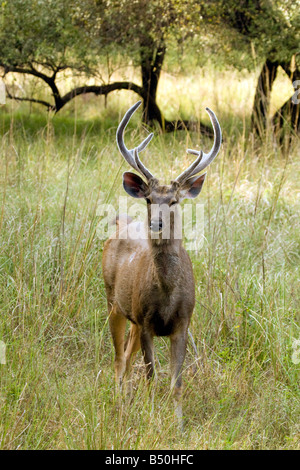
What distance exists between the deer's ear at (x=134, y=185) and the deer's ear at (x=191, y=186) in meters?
0.26

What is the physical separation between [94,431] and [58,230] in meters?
2.71

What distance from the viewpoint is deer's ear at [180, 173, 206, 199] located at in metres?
4.39

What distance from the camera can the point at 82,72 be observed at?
11.5m

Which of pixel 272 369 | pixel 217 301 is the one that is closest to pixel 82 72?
pixel 217 301

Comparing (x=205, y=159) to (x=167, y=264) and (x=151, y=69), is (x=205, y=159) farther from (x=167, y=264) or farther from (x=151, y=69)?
(x=151, y=69)

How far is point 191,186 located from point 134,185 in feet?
1.25

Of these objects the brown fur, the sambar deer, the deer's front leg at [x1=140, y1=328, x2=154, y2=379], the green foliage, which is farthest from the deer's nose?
the green foliage

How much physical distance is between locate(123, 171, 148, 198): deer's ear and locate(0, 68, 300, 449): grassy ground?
880mm

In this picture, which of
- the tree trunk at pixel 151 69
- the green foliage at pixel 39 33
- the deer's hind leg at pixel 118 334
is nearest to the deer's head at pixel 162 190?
the deer's hind leg at pixel 118 334

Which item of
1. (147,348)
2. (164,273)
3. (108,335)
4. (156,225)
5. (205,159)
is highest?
(205,159)

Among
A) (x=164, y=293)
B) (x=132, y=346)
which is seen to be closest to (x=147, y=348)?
(x=164, y=293)

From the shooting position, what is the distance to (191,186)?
4430 mm

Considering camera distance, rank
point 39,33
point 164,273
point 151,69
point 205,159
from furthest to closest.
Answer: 1. point 151,69
2. point 39,33
3. point 205,159
4. point 164,273
